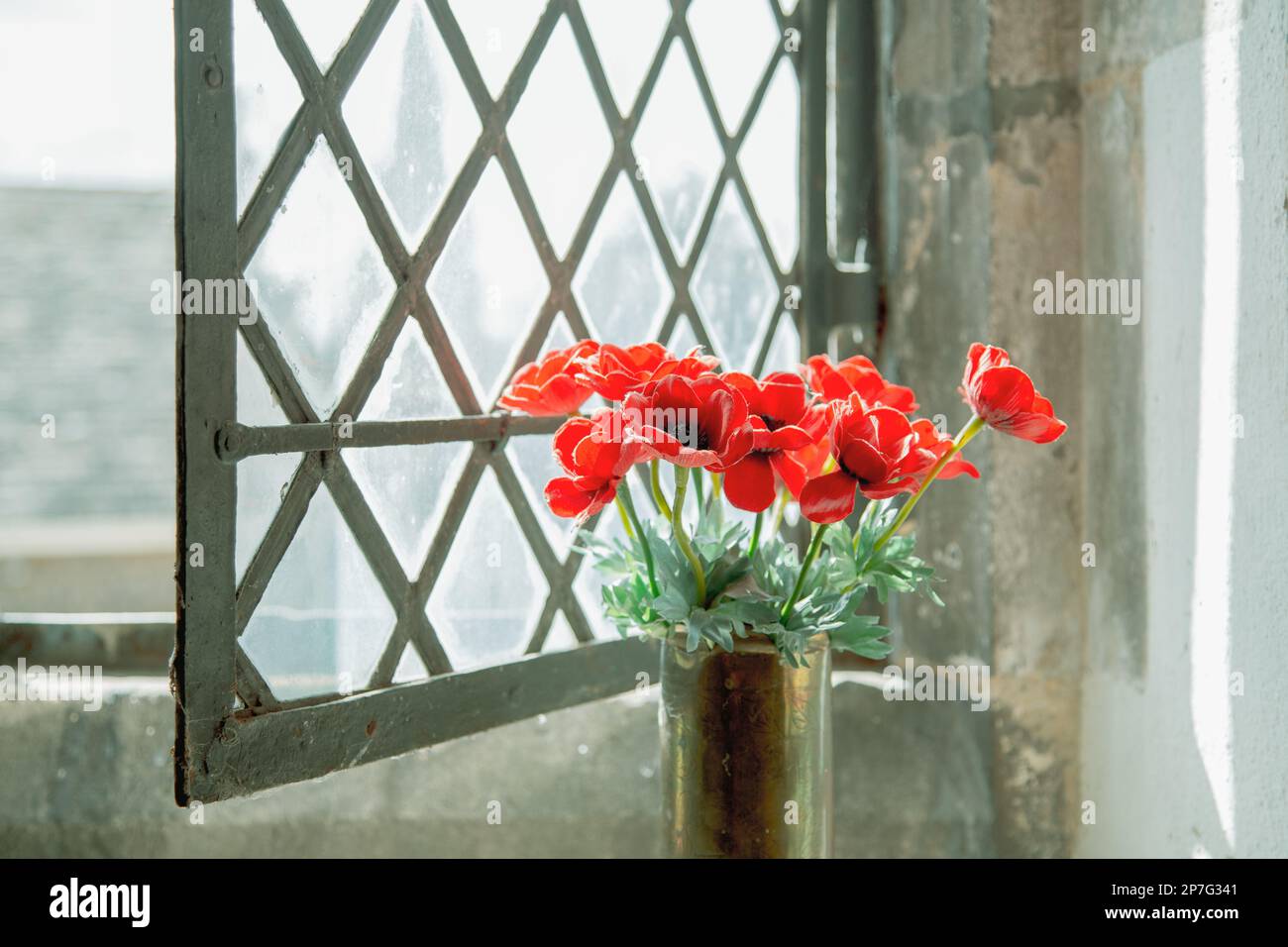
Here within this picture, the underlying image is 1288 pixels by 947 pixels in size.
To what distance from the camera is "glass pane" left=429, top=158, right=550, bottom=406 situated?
0.98 m

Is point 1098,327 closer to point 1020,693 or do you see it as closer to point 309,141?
point 1020,693

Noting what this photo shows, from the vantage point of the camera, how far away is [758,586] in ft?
2.53

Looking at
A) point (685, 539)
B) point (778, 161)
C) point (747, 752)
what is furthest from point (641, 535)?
point (778, 161)

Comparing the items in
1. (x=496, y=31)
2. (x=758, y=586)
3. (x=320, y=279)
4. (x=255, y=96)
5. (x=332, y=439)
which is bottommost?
(x=758, y=586)

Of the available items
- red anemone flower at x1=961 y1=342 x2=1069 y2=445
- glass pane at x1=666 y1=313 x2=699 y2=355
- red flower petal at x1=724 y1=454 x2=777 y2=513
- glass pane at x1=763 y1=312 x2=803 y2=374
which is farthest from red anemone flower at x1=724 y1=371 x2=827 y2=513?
glass pane at x1=763 y1=312 x2=803 y2=374

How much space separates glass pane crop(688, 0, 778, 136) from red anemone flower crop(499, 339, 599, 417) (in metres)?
0.51

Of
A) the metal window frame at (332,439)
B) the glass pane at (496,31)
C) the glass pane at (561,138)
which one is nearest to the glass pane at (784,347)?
the metal window frame at (332,439)

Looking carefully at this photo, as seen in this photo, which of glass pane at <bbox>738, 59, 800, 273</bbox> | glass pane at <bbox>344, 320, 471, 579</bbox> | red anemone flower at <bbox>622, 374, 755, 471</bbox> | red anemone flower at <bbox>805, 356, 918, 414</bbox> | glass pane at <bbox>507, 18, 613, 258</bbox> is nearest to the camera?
red anemone flower at <bbox>622, 374, 755, 471</bbox>

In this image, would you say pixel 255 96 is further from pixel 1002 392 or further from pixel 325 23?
pixel 1002 392

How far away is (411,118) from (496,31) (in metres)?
0.14

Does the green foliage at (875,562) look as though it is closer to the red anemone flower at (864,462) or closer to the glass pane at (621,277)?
the red anemone flower at (864,462)

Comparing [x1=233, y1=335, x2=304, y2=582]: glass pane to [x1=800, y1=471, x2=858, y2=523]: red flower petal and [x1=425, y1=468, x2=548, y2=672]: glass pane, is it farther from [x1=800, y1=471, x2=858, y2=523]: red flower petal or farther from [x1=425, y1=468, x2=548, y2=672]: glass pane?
[x1=800, y1=471, x2=858, y2=523]: red flower petal

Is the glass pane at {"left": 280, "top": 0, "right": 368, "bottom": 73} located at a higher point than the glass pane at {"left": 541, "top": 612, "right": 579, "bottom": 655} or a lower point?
higher

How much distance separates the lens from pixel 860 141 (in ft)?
4.27
